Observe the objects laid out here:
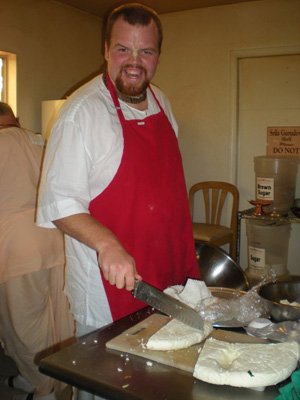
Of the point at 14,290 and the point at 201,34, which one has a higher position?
the point at 201,34

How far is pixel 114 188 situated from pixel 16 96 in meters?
2.33

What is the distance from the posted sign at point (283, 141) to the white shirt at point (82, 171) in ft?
8.61

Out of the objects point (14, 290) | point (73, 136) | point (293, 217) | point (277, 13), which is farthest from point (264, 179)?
point (73, 136)

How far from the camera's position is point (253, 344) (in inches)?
39.1

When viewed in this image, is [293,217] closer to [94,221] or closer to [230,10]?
[230,10]

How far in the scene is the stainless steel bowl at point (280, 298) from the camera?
1104mm

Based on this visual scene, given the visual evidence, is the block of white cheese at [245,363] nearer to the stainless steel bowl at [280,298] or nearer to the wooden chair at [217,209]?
the stainless steel bowl at [280,298]

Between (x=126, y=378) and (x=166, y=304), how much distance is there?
230 millimetres

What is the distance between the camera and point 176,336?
1.02 metres

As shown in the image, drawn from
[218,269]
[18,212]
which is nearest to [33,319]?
[18,212]

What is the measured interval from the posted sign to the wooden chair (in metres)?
0.51

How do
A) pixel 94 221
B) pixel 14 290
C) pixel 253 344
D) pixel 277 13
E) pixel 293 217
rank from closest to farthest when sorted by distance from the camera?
pixel 253 344 < pixel 94 221 < pixel 14 290 < pixel 293 217 < pixel 277 13

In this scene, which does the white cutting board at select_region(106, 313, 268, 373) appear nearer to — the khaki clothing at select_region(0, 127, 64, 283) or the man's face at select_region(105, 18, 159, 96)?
the man's face at select_region(105, 18, 159, 96)

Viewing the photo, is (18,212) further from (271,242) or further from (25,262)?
(271,242)
